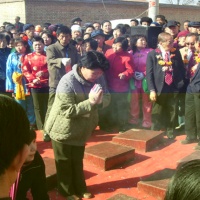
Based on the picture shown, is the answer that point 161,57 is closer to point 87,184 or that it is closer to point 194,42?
point 194,42

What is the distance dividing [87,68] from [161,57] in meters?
2.72

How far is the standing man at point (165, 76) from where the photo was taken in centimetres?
616

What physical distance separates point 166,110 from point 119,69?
3.80ft

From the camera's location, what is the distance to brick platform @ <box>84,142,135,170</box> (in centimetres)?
499

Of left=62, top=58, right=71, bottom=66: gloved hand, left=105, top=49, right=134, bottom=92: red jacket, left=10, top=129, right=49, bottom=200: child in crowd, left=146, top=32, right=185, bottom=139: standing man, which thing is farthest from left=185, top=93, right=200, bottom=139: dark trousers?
left=10, top=129, right=49, bottom=200: child in crowd

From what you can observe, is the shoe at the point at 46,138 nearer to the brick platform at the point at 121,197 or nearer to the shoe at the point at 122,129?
the shoe at the point at 122,129

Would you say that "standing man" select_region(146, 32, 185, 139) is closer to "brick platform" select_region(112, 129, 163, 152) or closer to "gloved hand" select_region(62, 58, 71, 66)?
"brick platform" select_region(112, 129, 163, 152)

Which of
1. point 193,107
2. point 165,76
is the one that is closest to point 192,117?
point 193,107

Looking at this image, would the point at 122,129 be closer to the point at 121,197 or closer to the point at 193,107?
the point at 193,107

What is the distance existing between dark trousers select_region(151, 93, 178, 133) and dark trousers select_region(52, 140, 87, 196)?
104 inches

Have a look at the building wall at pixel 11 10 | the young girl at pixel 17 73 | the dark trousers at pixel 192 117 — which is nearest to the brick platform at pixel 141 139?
the dark trousers at pixel 192 117

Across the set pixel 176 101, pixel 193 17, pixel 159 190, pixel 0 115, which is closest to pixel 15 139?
pixel 0 115


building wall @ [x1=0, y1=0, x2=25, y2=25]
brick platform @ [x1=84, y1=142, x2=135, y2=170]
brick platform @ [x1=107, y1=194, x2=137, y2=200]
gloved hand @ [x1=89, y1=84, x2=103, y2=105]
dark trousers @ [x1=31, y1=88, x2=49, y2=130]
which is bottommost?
brick platform @ [x1=107, y1=194, x2=137, y2=200]

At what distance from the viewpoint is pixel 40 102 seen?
21.6ft
